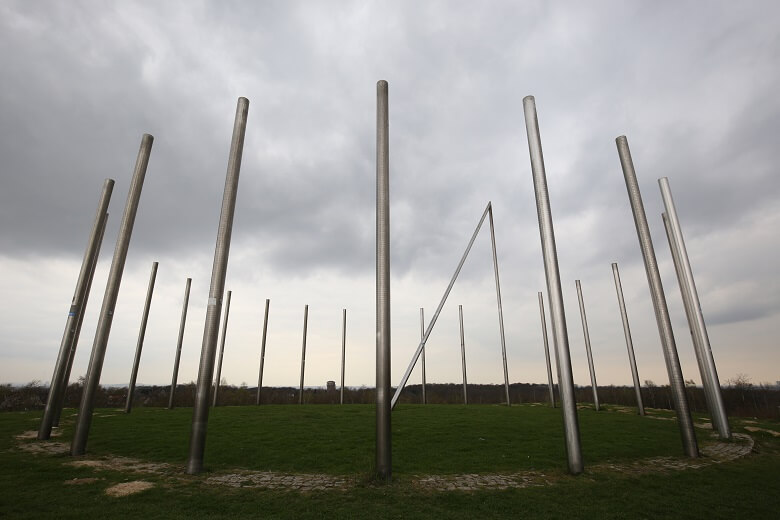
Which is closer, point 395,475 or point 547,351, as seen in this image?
point 395,475

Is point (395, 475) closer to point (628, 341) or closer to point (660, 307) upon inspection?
point (660, 307)

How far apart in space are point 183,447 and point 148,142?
9.53m

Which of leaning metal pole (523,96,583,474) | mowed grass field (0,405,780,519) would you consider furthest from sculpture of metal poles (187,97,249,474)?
leaning metal pole (523,96,583,474)

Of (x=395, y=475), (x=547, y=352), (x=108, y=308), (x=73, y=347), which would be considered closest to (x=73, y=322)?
(x=73, y=347)

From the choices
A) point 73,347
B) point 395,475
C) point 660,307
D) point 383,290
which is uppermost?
point 660,307

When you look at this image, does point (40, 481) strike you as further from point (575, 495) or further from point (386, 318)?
point (575, 495)

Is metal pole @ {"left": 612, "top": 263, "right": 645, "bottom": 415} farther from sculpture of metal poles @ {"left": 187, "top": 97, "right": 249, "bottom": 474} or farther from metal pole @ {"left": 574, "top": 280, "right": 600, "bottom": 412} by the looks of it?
sculpture of metal poles @ {"left": 187, "top": 97, "right": 249, "bottom": 474}

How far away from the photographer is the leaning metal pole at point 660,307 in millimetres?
9711

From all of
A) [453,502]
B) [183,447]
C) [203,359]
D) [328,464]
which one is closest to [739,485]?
[453,502]

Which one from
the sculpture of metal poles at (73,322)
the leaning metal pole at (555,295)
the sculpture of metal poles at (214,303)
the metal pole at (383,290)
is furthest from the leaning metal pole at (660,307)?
the sculpture of metal poles at (73,322)

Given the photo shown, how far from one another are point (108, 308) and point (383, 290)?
26.4 ft

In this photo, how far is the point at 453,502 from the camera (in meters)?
6.16

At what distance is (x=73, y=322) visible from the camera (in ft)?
42.7

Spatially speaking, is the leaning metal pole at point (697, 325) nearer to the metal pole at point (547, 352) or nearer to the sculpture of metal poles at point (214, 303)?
the metal pole at point (547, 352)
